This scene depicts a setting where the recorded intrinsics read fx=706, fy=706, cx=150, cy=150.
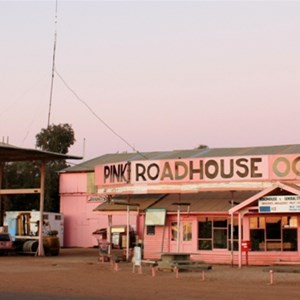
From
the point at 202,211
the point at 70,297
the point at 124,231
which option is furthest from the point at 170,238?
the point at 70,297

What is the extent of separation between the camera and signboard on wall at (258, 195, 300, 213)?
29328 millimetres

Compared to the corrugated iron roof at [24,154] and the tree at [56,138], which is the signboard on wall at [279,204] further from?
the tree at [56,138]

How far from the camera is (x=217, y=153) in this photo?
44.9 meters

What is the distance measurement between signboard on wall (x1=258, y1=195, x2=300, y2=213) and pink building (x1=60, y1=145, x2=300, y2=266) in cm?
4

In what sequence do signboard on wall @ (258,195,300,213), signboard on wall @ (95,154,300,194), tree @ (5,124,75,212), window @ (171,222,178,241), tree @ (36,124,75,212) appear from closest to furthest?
signboard on wall @ (258,195,300,213) → signboard on wall @ (95,154,300,194) → window @ (171,222,178,241) → tree @ (5,124,75,212) → tree @ (36,124,75,212)

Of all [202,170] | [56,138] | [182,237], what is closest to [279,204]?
[202,170]

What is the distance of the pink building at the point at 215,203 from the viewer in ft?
102

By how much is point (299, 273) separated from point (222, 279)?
4.34 m

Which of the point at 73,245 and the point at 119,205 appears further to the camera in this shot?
the point at 73,245

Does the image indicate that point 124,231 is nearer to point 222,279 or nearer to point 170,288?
point 222,279

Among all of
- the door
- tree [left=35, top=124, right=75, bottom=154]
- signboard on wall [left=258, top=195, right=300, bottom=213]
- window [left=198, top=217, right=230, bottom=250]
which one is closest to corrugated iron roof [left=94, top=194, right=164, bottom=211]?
the door

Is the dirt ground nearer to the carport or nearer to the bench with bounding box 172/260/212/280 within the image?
the bench with bounding box 172/260/212/280

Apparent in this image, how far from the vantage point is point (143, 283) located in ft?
71.6

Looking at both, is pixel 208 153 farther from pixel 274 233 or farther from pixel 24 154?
pixel 274 233
